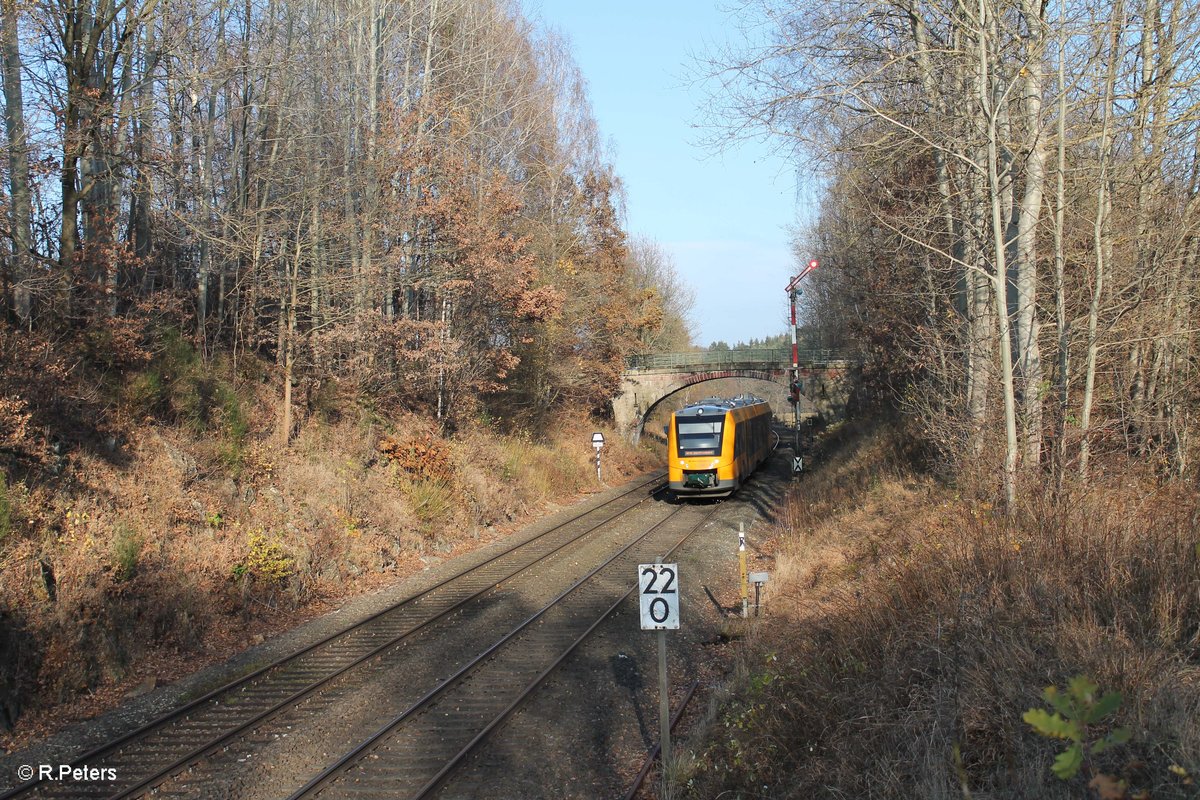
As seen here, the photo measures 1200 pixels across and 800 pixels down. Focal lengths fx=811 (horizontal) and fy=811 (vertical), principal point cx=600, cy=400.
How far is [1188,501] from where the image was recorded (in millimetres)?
8070

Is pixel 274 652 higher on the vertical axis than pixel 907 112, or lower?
lower

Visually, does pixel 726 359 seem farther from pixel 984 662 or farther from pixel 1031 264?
pixel 984 662

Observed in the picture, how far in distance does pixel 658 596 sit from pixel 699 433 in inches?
695

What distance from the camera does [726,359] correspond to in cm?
4294

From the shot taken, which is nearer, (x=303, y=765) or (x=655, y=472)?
(x=303, y=765)

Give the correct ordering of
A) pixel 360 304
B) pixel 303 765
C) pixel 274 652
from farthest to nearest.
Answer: pixel 360 304, pixel 274 652, pixel 303 765

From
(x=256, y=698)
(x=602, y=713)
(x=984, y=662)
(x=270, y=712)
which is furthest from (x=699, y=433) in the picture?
(x=984, y=662)

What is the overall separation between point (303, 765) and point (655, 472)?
29.3 meters

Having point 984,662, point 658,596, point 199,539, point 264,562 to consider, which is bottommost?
point 264,562

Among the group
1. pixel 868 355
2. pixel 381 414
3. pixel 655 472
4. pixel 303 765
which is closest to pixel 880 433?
pixel 868 355

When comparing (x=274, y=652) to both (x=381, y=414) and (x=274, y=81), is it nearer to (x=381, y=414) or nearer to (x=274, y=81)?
(x=381, y=414)

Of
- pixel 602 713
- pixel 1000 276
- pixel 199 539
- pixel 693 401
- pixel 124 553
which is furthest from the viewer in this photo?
pixel 693 401

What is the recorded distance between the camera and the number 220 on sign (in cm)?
643

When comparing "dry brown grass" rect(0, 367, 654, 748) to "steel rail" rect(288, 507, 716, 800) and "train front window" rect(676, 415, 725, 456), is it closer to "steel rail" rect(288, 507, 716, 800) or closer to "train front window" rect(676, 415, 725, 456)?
"steel rail" rect(288, 507, 716, 800)
